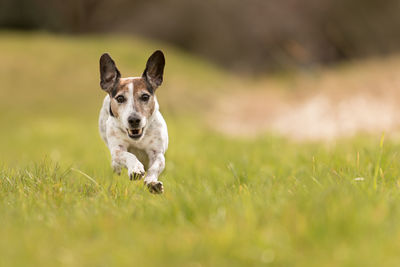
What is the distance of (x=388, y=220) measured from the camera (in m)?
2.81

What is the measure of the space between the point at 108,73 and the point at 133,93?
1.08ft

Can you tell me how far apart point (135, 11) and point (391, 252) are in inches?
1302

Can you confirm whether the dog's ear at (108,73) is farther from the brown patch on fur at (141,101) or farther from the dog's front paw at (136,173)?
the dog's front paw at (136,173)

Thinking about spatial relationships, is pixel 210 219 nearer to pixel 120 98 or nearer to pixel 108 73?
pixel 120 98

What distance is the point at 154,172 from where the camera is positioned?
3807 mm

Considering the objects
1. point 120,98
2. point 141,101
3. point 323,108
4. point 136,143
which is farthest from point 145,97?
point 323,108

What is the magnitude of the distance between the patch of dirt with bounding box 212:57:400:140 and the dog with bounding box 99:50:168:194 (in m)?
6.93

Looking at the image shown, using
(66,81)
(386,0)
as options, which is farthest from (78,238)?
(386,0)

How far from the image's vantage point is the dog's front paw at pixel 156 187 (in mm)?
3547

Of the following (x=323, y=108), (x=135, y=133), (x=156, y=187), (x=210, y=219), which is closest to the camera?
(x=210, y=219)

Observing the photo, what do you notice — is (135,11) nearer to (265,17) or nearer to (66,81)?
(265,17)

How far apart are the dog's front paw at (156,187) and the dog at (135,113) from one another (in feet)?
0.76

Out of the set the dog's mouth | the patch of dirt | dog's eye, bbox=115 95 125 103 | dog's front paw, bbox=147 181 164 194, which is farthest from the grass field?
the patch of dirt

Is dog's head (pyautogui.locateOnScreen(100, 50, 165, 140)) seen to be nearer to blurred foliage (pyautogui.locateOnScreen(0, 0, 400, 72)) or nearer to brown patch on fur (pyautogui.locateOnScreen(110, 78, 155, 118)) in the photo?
brown patch on fur (pyautogui.locateOnScreen(110, 78, 155, 118))
